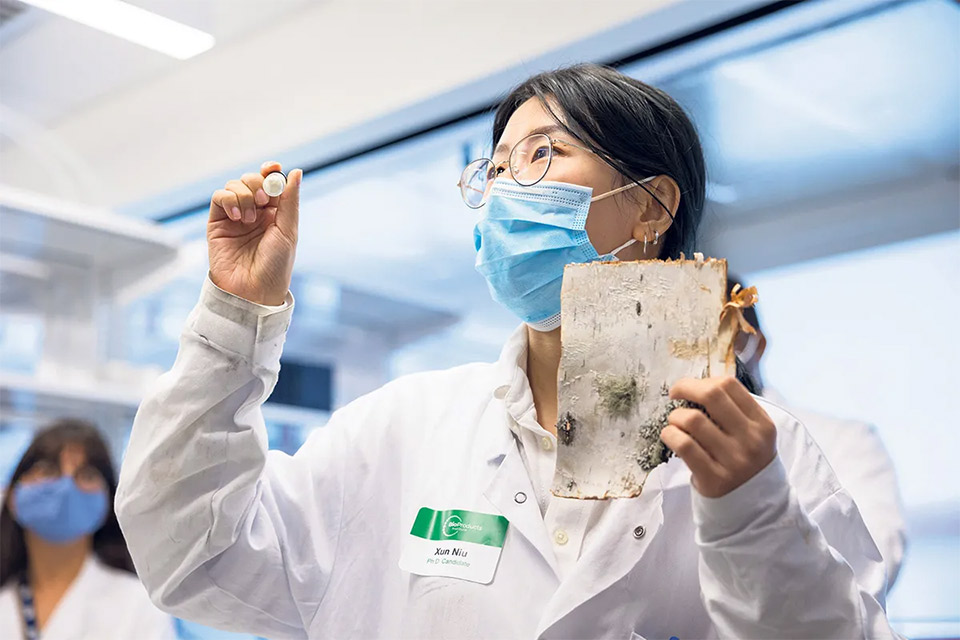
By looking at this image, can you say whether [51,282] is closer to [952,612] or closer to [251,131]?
[251,131]

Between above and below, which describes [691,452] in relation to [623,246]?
below

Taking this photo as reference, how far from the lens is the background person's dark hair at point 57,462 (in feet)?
8.75

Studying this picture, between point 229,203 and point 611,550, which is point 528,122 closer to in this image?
point 229,203

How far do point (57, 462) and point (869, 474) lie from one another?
2.21 m

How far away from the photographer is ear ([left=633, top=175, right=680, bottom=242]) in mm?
1313

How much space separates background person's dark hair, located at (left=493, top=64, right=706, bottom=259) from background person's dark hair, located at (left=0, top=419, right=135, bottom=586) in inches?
74.6

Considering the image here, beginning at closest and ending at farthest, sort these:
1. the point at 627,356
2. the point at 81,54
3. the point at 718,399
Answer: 1. the point at 718,399
2. the point at 627,356
3. the point at 81,54

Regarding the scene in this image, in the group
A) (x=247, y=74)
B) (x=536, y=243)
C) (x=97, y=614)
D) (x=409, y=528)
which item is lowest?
(x=97, y=614)

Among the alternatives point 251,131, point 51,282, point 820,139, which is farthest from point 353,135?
point 820,139

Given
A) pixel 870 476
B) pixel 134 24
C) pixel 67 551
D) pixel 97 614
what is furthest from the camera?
pixel 67 551

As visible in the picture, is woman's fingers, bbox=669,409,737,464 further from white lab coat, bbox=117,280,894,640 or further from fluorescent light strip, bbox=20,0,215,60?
fluorescent light strip, bbox=20,0,215,60

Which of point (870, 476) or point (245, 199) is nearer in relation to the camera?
point (245, 199)

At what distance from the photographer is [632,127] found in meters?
1.30

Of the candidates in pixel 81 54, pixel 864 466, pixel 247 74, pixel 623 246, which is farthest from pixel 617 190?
pixel 81 54
